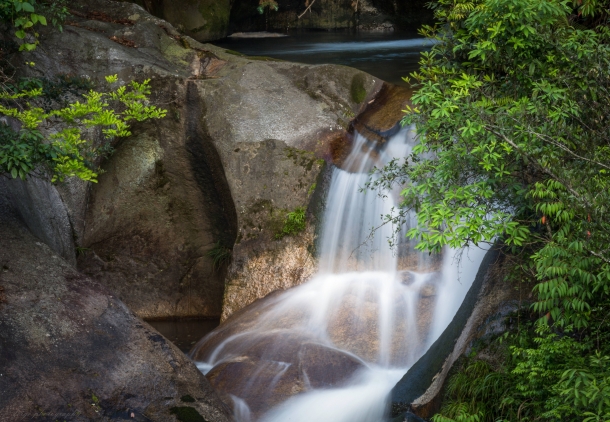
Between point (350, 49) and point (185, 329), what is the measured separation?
9.81 m

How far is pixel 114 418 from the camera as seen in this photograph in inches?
258

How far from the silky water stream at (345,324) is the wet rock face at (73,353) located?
122 centimetres

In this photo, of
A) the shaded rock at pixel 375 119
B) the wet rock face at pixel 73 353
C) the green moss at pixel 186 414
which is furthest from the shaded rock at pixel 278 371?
the shaded rock at pixel 375 119

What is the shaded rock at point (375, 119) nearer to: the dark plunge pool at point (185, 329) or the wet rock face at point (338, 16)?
the dark plunge pool at point (185, 329)

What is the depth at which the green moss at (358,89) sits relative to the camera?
38.4 feet

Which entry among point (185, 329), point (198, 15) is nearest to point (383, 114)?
point (185, 329)

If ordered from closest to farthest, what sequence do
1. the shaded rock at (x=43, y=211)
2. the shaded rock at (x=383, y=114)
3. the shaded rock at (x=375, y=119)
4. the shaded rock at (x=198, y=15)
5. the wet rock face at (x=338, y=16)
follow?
the shaded rock at (x=43, y=211) → the shaded rock at (x=375, y=119) → the shaded rock at (x=383, y=114) → the shaded rock at (x=198, y=15) → the wet rock face at (x=338, y=16)

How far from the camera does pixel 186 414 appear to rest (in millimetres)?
6812

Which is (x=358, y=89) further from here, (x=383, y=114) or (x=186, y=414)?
(x=186, y=414)

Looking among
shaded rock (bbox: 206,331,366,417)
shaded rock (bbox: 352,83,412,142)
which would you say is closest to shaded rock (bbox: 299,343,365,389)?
shaded rock (bbox: 206,331,366,417)

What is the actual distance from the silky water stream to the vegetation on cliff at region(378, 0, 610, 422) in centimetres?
184

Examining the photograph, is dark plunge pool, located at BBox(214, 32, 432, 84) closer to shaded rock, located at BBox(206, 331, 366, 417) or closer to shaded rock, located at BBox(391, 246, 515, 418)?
shaded rock, located at BBox(206, 331, 366, 417)

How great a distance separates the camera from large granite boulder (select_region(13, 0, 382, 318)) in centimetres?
1070

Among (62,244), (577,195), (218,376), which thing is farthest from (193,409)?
(577,195)
